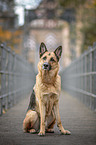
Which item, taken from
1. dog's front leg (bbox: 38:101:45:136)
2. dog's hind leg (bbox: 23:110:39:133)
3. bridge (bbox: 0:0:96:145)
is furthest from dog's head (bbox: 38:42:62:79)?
bridge (bbox: 0:0:96:145)

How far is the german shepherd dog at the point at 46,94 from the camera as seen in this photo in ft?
16.3

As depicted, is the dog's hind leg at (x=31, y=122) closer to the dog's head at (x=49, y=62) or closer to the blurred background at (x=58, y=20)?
the dog's head at (x=49, y=62)

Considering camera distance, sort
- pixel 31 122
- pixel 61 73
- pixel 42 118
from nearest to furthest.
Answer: pixel 42 118 → pixel 31 122 → pixel 61 73

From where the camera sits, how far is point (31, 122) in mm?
5203

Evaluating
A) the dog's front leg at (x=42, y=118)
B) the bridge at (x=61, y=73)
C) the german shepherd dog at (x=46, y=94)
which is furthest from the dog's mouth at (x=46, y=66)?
the bridge at (x=61, y=73)

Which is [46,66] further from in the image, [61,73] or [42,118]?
[61,73]

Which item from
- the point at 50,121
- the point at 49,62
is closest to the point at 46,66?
the point at 49,62

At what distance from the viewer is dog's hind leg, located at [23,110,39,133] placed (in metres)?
5.18

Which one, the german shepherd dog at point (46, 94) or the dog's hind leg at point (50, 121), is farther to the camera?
the dog's hind leg at point (50, 121)

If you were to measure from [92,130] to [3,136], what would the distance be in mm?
1832

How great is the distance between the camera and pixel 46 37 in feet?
182

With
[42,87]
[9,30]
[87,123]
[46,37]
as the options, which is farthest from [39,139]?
[46,37]

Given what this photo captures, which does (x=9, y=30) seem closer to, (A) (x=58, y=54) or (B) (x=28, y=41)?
(B) (x=28, y=41)

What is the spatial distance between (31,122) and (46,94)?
0.62 meters
